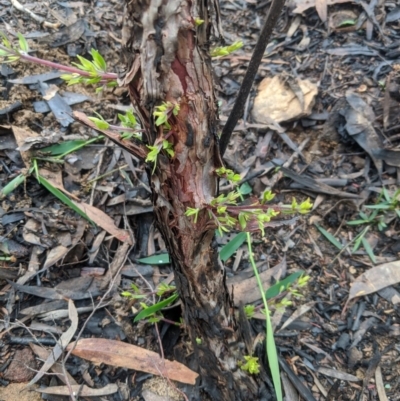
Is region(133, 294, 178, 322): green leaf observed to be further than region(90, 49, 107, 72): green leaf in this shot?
Yes

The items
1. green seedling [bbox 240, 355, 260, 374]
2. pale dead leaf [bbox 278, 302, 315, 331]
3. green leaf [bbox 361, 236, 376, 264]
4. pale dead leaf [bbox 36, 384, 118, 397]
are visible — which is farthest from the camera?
green leaf [bbox 361, 236, 376, 264]

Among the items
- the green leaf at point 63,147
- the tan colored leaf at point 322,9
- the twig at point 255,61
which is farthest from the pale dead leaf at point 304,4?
the twig at point 255,61

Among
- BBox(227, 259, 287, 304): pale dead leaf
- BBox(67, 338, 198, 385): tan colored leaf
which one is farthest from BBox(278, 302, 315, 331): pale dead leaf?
BBox(67, 338, 198, 385): tan colored leaf

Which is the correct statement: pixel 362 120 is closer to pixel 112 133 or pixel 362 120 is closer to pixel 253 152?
pixel 253 152

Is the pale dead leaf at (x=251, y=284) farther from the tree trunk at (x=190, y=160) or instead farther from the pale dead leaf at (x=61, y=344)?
the pale dead leaf at (x=61, y=344)

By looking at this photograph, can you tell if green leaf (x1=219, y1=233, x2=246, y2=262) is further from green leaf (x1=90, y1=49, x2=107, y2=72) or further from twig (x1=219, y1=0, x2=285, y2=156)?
green leaf (x1=90, y1=49, x2=107, y2=72)

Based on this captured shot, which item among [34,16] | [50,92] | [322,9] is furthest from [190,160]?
[322,9]

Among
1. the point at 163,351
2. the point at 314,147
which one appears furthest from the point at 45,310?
the point at 314,147
